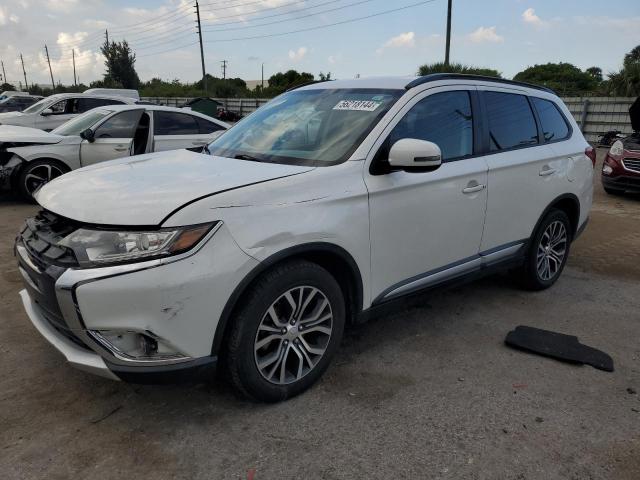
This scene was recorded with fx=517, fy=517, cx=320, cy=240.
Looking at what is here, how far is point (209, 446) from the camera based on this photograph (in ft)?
8.21

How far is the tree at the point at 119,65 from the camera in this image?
5719 centimetres

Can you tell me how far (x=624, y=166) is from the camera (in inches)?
367

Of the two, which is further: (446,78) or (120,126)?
(120,126)

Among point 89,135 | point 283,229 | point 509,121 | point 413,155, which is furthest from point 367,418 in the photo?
point 89,135

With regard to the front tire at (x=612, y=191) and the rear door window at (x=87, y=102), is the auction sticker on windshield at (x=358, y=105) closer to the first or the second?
the front tire at (x=612, y=191)

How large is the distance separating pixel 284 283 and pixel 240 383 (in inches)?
22.1

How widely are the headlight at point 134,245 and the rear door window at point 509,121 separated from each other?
8.12 ft

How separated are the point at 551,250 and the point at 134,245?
3782 millimetres

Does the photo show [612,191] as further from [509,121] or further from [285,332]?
[285,332]

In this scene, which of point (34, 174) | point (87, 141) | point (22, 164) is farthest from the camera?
point (87, 141)

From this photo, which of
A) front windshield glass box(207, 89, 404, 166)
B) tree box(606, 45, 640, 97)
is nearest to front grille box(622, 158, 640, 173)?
front windshield glass box(207, 89, 404, 166)

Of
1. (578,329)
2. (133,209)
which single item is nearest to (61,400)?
(133,209)

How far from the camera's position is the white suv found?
2.34 meters

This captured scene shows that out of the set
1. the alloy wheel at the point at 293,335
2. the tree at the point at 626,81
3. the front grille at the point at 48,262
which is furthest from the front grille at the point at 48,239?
the tree at the point at 626,81
